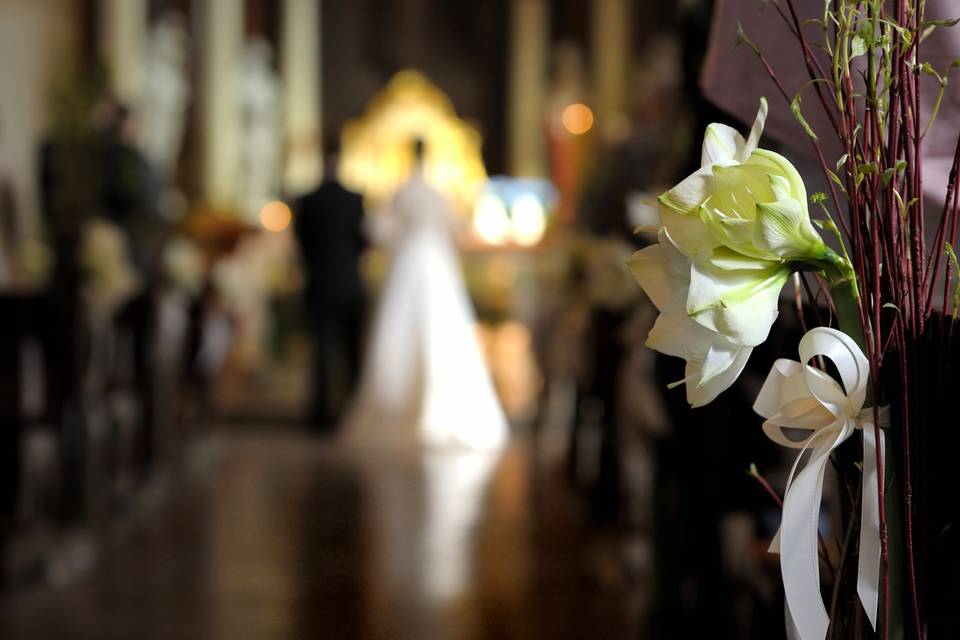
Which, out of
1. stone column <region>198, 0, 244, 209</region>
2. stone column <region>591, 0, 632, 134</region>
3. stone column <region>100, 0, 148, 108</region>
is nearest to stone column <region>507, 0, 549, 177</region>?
stone column <region>591, 0, 632, 134</region>

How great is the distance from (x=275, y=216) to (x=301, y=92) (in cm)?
261

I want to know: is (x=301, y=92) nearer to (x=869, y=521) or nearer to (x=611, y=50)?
(x=611, y=50)

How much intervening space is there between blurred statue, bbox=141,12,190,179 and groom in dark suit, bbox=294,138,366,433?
4967mm

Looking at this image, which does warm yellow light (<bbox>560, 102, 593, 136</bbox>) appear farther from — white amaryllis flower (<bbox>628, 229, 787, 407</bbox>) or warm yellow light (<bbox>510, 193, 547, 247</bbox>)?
white amaryllis flower (<bbox>628, 229, 787, 407</bbox>)

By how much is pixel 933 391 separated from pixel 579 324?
5.04m

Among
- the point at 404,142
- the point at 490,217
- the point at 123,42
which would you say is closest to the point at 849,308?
the point at 123,42

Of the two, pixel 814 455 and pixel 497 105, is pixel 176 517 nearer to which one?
pixel 814 455

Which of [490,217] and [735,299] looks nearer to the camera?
[735,299]

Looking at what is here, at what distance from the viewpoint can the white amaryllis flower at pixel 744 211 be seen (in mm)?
803

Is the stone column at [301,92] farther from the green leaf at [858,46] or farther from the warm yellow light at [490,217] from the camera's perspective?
the green leaf at [858,46]

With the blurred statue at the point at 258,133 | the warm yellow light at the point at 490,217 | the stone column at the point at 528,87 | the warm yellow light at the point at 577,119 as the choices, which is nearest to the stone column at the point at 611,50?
the warm yellow light at the point at 577,119

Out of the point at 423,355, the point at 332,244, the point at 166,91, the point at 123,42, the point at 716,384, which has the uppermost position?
the point at 123,42

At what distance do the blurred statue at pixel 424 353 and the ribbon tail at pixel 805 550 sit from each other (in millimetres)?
6871

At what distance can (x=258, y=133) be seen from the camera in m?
15.8
